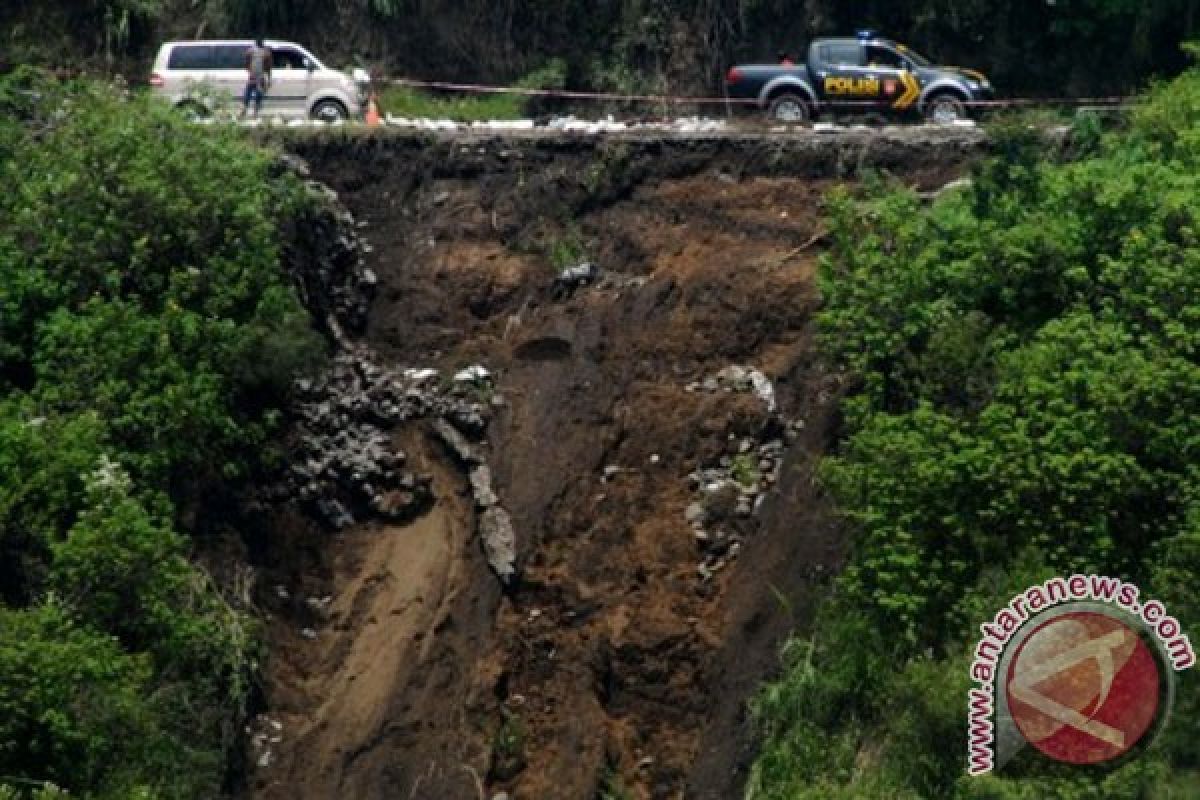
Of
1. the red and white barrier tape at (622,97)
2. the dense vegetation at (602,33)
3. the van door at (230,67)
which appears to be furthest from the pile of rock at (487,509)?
the dense vegetation at (602,33)

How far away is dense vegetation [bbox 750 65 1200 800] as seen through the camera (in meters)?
21.6

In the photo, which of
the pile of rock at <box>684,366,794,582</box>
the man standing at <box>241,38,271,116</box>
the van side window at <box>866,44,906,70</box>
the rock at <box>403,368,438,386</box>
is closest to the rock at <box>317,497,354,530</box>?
the rock at <box>403,368,438,386</box>

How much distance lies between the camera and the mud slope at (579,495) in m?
24.3

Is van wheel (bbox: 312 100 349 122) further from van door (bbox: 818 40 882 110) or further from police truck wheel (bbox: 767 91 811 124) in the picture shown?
van door (bbox: 818 40 882 110)

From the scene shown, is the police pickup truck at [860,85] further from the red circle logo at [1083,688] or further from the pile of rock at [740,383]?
Answer: the red circle logo at [1083,688]

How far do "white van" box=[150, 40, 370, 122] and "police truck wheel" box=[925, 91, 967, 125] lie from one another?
24.0 feet

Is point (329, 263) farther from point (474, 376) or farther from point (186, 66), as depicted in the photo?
point (186, 66)

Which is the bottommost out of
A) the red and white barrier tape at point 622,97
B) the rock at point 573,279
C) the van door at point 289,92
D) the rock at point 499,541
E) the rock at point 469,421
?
the rock at point 499,541

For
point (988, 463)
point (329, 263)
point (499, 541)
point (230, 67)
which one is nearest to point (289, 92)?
point (230, 67)

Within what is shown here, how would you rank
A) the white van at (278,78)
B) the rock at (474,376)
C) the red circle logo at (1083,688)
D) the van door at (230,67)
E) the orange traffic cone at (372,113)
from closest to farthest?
1. the red circle logo at (1083,688)
2. the rock at (474,376)
3. the orange traffic cone at (372,113)
4. the white van at (278,78)
5. the van door at (230,67)

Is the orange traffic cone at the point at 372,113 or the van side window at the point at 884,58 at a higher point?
the van side window at the point at 884,58

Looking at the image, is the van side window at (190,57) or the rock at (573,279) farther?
the van side window at (190,57)

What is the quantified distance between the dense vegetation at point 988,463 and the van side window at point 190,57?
36.7 ft

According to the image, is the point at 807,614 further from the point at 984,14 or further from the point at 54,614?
the point at 984,14
